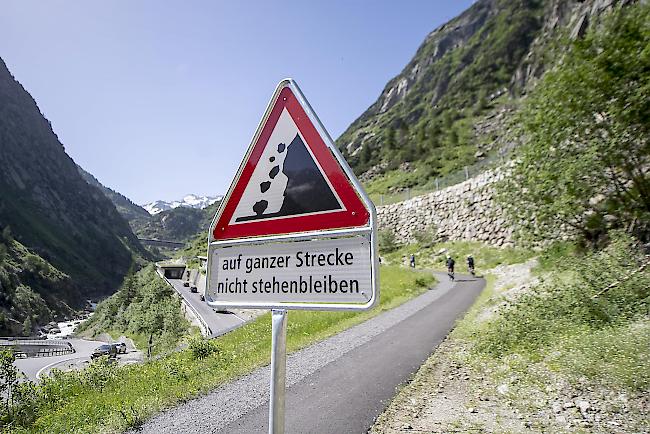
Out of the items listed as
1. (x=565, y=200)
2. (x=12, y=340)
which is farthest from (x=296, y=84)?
(x=12, y=340)

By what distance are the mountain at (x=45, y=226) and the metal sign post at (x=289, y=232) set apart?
102 m

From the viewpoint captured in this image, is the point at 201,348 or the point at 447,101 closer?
the point at 201,348

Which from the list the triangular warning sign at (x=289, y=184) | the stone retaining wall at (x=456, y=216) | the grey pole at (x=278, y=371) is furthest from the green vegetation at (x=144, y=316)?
the grey pole at (x=278, y=371)

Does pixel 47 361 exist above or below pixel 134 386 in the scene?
below

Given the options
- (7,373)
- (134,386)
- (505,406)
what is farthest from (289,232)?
(7,373)

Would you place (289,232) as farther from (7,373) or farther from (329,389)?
→ (7,373)

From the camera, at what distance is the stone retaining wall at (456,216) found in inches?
1055

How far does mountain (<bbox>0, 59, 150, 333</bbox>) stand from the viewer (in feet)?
322

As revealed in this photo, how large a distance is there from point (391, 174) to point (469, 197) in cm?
4323

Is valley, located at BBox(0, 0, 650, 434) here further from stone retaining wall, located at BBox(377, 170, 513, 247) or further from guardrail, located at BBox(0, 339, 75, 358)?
guardrail, located at BBox(0, 339, 75, 358)

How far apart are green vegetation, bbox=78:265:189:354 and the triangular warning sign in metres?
35.4

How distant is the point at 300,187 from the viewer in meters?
1.79

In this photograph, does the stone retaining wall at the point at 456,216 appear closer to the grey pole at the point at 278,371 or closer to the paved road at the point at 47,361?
the grey pole at the point at 278,371

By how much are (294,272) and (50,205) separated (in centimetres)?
19095
